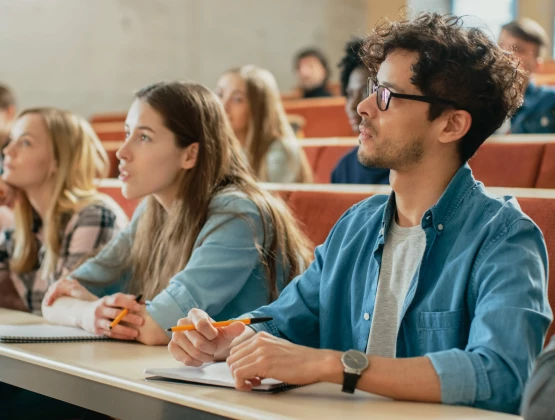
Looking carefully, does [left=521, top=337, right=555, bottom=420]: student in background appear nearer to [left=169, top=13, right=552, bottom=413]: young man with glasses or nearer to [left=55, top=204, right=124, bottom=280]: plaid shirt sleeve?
[left=169, top=13, right=552, bottom=413]: young man with glasses

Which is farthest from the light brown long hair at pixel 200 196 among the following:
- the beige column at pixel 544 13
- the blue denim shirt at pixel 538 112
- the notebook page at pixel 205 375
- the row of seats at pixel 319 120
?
the beige column at pixel 544 13

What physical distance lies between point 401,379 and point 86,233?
148 centimetres

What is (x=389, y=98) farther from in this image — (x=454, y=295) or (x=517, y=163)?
(x=517, y=163)

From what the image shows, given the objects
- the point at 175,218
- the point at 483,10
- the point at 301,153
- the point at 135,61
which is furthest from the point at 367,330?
the point at 483,10

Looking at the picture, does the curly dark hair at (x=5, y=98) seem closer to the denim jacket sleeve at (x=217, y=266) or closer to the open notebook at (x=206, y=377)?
the denim jacket sleeve at (x=217, y=266)

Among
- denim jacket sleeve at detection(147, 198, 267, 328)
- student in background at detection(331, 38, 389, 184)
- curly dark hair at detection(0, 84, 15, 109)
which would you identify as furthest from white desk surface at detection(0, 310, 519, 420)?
curly dark hair at detection(0, 84, 15, 109)

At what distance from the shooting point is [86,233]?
251 cm

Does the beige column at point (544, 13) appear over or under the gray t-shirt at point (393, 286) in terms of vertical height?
over

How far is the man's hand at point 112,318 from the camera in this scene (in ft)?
5.95

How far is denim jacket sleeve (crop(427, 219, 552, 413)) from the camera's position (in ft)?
4.02

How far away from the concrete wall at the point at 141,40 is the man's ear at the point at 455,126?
15.9ft

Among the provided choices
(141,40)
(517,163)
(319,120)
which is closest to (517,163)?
(517,163)

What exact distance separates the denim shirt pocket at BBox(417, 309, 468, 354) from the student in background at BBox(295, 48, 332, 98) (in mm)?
5873

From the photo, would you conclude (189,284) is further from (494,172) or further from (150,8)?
(150,8)
